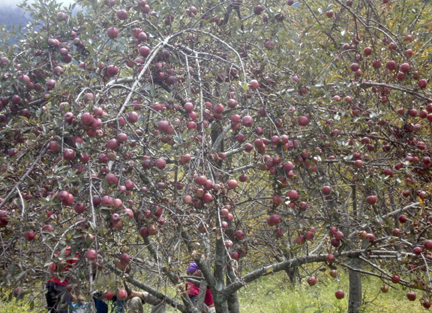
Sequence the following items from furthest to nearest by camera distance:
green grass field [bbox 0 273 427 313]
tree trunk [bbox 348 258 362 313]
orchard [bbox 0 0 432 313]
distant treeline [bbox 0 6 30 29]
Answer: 1. green grass field [bbox 0 273 427 313]
2. tree trunk [bbox 348 258 362 313]
3. distant treeline [bbox 0 6 30 29]
4. orchard [bbox 0 0 432 313]

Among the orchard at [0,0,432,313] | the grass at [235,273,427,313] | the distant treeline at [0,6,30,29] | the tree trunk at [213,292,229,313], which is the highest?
the distant treeline at [0,6,30,29]

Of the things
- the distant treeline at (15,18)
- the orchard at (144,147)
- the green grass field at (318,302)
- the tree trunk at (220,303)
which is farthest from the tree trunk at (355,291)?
the distant treeline at (15,18)

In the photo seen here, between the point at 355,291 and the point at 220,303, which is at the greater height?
the point at 220,303

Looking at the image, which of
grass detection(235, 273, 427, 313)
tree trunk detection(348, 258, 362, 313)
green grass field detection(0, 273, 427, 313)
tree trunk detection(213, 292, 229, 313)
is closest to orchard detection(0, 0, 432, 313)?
tree trunk detection(213, 292, 229, 313)

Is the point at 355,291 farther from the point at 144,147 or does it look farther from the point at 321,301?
the point at 144,147

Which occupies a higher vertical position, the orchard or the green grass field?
the orchard

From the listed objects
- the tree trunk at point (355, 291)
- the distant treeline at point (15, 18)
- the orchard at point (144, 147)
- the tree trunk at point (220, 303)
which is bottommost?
the tree trunk at point (355, 291)

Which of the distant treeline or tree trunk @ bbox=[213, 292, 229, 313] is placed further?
tree trunk @ bbox=[213, 292, 229, 313]

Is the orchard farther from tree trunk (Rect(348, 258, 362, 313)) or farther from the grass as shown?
tree trunk (Rect(348, 258, 362, 313))

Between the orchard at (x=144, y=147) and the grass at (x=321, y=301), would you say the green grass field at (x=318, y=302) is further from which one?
the orchard at (x=144, y=147)

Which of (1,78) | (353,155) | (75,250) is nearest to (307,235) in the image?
(353,155)

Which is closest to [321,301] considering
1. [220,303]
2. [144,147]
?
[220,303]

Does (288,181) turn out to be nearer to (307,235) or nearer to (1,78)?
(307,235)

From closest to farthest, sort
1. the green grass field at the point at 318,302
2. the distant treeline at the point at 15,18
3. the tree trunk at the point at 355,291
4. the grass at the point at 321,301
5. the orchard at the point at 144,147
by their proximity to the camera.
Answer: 1. the orchard at the point at 144,147
2. the distant treeline at the point at 15,18
3. the tree trunk at the point at 355,291
4. the green grass field at the point at 318,302
5. the grass at the point at 321,301
